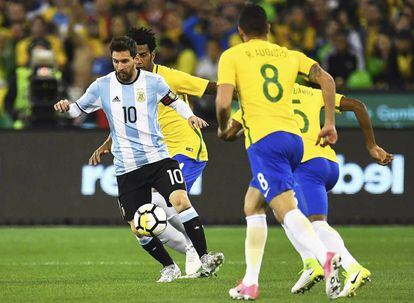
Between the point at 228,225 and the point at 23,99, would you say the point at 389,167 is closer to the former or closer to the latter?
the point at 228,225

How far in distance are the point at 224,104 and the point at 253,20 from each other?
69cm

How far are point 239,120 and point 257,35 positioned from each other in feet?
Answer: 2.15

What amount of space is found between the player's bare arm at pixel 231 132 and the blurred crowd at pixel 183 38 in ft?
30.2

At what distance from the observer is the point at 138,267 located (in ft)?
40.2

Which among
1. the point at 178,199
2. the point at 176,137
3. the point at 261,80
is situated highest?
the point at 261,80

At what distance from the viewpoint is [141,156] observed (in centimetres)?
1066

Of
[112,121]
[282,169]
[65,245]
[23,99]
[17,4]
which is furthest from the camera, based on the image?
[17,4]

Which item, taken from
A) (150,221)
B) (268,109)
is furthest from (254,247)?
(150,221)

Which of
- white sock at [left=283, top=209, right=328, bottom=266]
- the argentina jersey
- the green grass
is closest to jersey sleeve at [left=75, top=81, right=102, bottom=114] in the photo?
the argentina jersey

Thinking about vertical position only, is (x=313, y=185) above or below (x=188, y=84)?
below

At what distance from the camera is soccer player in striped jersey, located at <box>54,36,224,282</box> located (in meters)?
10.6

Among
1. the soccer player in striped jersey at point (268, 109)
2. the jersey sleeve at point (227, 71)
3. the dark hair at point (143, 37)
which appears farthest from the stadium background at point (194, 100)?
the jersey sleeve at point (227, 71)

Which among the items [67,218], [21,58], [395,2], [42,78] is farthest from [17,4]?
[395,2]

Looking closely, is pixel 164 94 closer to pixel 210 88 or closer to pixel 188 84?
pixel 188 84
